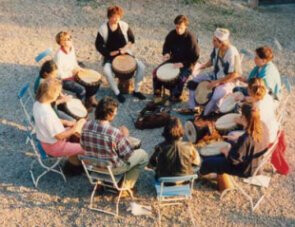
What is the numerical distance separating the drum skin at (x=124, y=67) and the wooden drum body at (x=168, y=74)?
1.43 feet

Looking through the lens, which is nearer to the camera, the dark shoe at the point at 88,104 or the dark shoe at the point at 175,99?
the dark shoe at the point at 88,104

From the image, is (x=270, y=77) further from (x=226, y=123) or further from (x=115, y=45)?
(x=115, y=45)

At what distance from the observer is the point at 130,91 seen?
8953mm

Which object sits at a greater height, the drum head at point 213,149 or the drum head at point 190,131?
the drum head at point 213,149

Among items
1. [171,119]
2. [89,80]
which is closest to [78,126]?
[171,119]

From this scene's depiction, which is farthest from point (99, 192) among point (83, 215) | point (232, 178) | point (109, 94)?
point (109, 94)

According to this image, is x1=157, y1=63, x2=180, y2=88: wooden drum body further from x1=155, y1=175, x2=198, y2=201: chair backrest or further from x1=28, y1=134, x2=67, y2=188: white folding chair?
x1=155, y1=175, x2=198, y2=201: chair backrest

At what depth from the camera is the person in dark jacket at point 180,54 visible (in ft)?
27.6

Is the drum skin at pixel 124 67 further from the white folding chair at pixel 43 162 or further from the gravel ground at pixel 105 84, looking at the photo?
the white folding chair at pixel 43 162

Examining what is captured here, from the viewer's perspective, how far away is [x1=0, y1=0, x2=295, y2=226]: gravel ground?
258 inches

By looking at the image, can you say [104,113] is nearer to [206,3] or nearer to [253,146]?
[253,146]

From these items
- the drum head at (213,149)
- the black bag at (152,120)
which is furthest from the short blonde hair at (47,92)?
the drum head at (213,149)

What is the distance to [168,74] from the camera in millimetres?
8414

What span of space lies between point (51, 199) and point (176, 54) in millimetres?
3205
